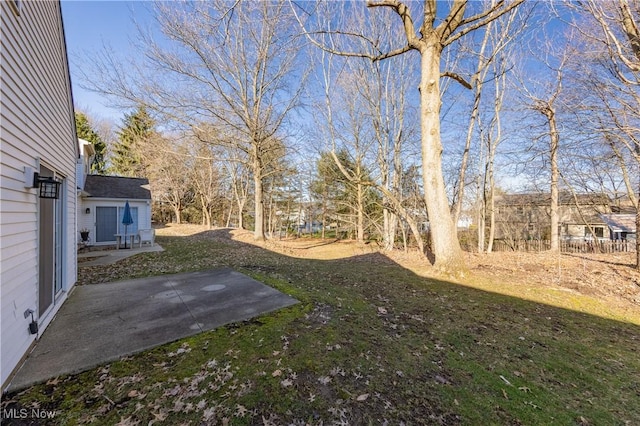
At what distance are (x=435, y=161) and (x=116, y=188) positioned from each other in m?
14.3

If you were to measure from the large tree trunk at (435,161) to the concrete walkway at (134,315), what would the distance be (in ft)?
13.1

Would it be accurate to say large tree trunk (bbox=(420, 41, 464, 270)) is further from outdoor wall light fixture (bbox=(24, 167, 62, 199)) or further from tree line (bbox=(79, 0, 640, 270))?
outdoor wall light fixture (bbox=(24, 167, 62, 199))

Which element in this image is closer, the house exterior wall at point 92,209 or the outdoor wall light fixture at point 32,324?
the outdoor wall light fixture at point 32,324

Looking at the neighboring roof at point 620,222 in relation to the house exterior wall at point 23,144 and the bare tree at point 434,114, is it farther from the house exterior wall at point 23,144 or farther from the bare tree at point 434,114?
the house exterior wall at point 23,144

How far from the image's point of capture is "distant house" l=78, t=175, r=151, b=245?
1134 cm

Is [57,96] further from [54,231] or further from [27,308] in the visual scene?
[27,308]

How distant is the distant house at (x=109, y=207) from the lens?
446 inches

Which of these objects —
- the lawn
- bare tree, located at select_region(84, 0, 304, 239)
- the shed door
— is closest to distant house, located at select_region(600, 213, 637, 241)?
the lawn

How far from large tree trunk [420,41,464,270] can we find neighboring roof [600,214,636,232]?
20.9 meters

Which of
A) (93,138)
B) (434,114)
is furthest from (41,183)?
(93,138)

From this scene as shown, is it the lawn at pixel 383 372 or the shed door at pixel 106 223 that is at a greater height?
the shed door at pixel 106 223

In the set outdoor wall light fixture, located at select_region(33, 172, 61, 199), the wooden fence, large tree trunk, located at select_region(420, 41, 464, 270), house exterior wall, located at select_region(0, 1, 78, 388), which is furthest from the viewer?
the wooden fence

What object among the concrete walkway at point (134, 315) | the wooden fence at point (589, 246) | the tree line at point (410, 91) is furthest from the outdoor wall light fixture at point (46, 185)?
the wooden fence at point (589, 246)

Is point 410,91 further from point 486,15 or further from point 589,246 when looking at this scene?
point 589,246
